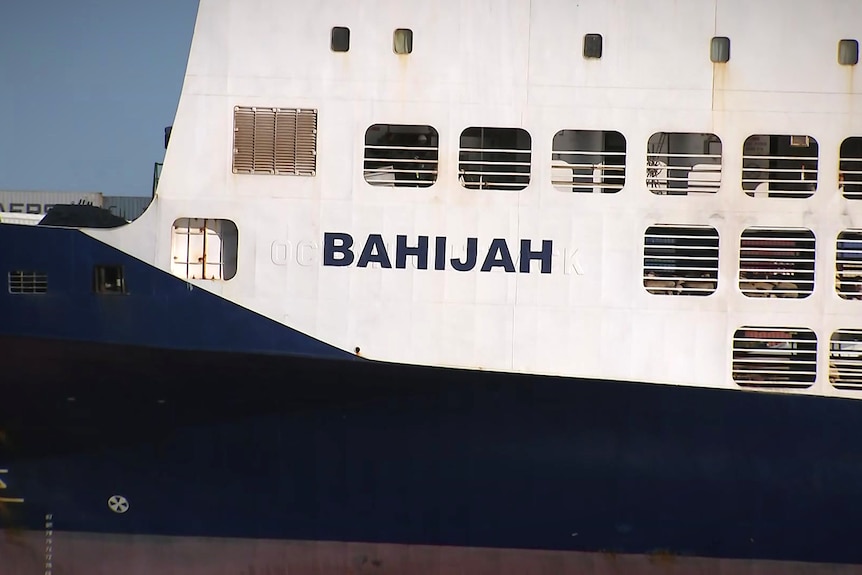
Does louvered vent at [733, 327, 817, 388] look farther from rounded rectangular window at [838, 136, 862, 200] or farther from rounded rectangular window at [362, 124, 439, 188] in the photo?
rounded rectangular window at [362, 124, 439, 188]

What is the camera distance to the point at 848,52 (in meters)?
8.29

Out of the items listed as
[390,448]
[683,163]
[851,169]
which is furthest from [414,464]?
[851,169]

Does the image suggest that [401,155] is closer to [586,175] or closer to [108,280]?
[586,175]

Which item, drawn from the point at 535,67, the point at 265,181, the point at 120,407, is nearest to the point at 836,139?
the point at 535,67

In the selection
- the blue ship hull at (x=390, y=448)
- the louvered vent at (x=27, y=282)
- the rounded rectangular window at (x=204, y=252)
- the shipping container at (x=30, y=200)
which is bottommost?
the blue ship hull at (x=390, y=448)

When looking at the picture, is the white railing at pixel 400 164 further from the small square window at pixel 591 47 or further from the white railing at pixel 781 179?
the white railing at pixel 781 179

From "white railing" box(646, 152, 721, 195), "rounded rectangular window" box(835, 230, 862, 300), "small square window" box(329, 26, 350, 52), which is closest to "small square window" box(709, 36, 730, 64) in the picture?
"white railing" box(646, 152, 721, 195)

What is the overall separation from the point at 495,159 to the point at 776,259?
2615 mm

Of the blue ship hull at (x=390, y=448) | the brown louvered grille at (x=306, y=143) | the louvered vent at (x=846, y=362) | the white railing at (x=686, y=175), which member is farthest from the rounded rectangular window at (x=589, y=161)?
the louvered vent at (x=846, y=362)

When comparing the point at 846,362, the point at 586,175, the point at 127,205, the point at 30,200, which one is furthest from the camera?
the point at 30,200

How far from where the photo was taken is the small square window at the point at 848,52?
8281 millimetres

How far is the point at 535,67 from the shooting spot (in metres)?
8.22

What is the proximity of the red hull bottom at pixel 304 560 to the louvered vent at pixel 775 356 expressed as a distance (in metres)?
1.66

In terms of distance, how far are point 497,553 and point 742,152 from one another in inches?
165
